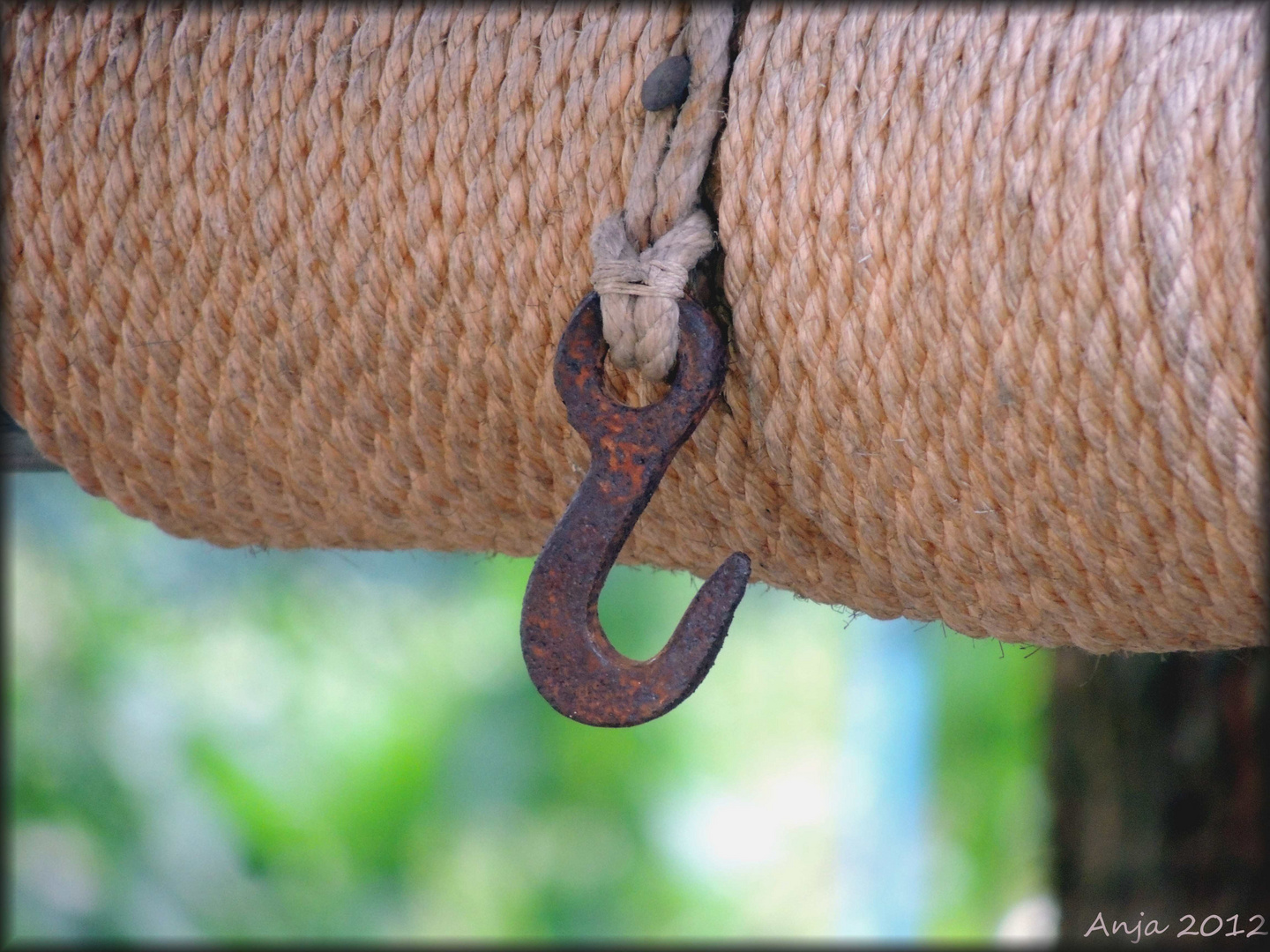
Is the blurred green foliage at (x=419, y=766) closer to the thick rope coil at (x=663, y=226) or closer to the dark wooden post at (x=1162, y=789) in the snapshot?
the dark wooden post at (x=1162, y=789)

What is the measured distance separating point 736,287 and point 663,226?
5 cm

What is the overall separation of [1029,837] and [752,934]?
2.62 ft

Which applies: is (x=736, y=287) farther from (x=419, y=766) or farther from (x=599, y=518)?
(x=419, y=766)

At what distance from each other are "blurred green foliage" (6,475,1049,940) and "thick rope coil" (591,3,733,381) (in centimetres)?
250

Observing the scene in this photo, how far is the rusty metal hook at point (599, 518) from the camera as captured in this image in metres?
0.61

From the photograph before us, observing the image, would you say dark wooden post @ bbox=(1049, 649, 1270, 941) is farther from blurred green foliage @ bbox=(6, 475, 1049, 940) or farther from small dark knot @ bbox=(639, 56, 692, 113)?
blurred green foliage @ bbox=(6, 475, 1049, 940)

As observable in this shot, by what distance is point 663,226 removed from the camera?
63 centimetres

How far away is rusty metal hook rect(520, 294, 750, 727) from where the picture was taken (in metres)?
0.61

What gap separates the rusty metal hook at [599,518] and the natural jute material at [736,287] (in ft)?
0.16

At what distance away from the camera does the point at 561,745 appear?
3.66m

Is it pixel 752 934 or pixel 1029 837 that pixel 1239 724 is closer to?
pixel 1029 837

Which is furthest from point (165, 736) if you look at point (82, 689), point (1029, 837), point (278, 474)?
point (278, 474)

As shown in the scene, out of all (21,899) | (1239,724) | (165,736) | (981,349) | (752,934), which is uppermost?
(981,349)

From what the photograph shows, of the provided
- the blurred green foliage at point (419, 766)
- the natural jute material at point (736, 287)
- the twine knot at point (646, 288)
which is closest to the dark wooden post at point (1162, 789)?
the natural jute material at point (736, 287)
